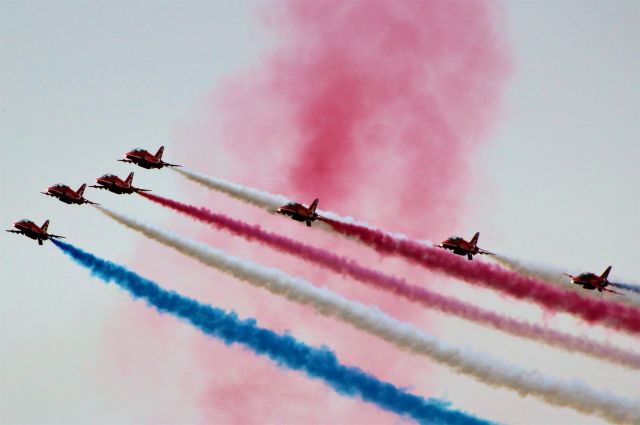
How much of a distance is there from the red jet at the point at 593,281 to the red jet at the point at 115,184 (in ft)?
99.8

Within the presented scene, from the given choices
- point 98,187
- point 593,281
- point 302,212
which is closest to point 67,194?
point 98,187

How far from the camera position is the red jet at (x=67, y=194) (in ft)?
296

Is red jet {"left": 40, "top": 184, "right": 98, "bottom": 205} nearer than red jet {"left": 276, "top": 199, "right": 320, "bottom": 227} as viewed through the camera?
→ No

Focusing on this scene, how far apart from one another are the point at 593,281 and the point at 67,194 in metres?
36.3

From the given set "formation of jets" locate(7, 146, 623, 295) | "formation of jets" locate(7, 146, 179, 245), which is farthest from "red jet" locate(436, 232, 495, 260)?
"formation of jets" locate(7, 146, 179, 245)

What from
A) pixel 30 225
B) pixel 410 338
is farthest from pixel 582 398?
pixel 30 225

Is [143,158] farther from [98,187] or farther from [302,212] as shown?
[302,212]

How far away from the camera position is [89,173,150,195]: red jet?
293ft

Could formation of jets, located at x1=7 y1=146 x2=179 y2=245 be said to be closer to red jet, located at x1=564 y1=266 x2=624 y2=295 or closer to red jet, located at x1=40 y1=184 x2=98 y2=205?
red jet, located at x1=40 y1=184 x2=98 y2=205

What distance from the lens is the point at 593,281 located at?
85062 mm

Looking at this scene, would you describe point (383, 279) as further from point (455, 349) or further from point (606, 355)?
point (606, 355)

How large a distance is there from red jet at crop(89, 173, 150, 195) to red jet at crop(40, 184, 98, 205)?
4.36ft

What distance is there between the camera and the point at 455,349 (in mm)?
83062

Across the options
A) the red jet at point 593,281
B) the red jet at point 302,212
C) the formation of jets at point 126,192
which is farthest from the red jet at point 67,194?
the red jet at point 593,281
